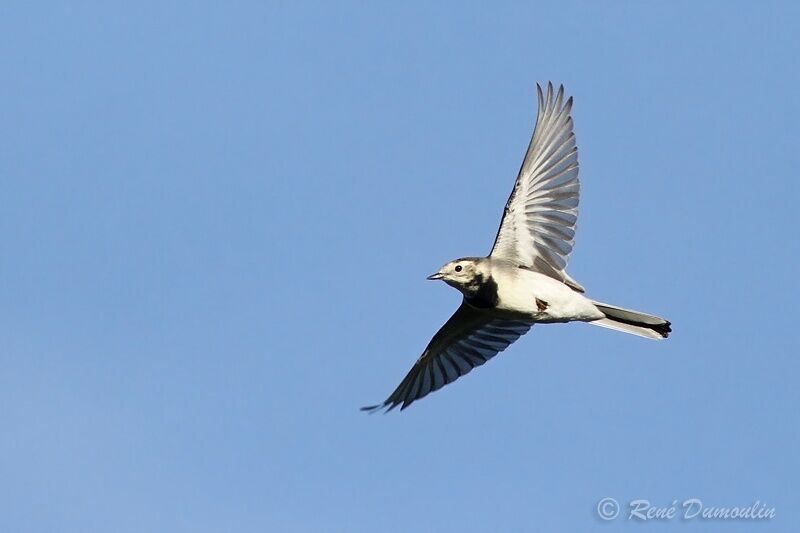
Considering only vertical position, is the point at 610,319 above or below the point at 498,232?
below

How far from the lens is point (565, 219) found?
17.7 m

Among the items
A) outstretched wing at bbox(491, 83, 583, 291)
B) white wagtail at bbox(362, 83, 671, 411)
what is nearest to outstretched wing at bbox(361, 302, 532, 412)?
white wagtail at bbox(362, 83, 671, 411)

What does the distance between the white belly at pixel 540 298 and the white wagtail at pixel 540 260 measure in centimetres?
1

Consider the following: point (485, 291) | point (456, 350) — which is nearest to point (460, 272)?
point (485, 291)

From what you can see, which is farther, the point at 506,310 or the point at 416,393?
the point at 416,393

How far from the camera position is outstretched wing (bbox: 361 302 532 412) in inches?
733

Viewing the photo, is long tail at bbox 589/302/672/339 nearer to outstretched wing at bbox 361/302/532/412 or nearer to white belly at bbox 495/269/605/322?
white belly at bbox 495/269/605/322

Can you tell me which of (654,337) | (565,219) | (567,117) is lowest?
(654,337)

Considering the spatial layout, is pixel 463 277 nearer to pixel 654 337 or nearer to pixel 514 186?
pixel 514 186

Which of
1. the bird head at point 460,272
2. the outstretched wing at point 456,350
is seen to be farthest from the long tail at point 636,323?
the bird head at point 460,272

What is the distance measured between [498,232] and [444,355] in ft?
7.46

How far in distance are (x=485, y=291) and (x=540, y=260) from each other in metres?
0.99

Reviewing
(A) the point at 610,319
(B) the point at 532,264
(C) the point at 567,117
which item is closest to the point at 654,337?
(A) the point at 610,319

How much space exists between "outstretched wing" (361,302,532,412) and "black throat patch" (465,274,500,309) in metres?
1.11
